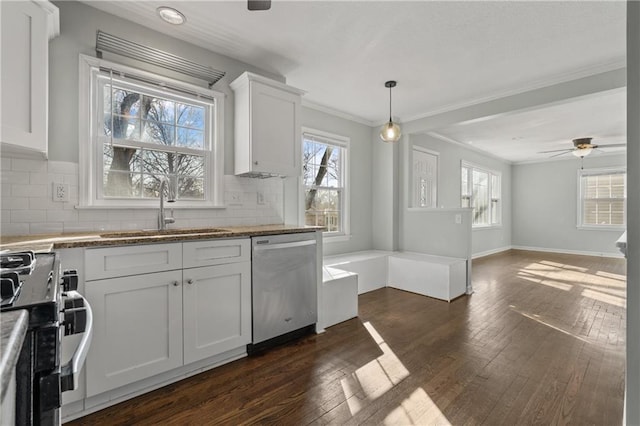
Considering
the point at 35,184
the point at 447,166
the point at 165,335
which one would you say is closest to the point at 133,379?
the point at 165,335

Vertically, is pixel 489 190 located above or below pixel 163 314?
above

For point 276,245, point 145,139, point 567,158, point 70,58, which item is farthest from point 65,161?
point 567,158

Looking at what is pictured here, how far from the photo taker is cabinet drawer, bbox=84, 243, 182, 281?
1.65 m

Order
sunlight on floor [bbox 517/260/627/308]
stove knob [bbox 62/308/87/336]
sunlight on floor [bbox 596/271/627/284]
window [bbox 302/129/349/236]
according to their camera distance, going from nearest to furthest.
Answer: stove knob [bbox 62/308/87/336]
sunlight on floor [bbox 517/260/627/308]
window [bbox 302/129/349/236]
sunlight on floor [bbox 596/271/627/284]

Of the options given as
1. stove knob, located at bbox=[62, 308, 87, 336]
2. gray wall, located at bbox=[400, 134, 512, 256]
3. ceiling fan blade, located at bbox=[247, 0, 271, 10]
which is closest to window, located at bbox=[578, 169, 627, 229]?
gray wall, located at bbox=[400, 134, 512, 256]

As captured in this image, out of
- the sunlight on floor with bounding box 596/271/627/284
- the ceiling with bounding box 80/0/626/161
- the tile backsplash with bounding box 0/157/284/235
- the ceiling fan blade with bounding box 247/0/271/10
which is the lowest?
the sunlight on floor with bounding box 596/271/627/284

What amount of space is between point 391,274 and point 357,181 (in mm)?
1505

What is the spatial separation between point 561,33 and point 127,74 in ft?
11.3

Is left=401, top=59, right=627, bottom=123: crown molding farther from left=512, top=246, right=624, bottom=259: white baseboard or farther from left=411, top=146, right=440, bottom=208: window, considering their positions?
left=512, top=246, right=624, bottom=259: white baseboard

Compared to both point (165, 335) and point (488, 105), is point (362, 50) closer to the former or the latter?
point (488, 105)

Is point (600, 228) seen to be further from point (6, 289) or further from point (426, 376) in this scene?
point (6, 289)

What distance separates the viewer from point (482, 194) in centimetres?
724

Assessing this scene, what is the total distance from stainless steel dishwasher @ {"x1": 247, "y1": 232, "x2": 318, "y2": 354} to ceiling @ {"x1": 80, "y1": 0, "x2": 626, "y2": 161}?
5.49 ft

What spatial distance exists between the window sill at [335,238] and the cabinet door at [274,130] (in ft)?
4.84
